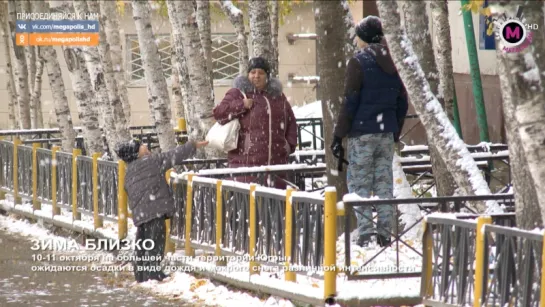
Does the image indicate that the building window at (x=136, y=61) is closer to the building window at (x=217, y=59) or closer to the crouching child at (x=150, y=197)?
the building window at (x=217, y=59)

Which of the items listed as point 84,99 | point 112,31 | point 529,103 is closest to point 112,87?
point 84,99

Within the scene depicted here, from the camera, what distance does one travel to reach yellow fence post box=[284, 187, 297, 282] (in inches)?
395

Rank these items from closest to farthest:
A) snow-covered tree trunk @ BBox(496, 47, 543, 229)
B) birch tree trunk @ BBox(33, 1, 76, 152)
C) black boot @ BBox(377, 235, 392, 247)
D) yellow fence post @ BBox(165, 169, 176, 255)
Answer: snow-covered tree trunk @ BBox(496, 47, 543, 229)
black boot @ BBox(377, 235, 392, 247)
yellow fence post @ BBox(165, 169, 176, 255)
birch tree trunk @ BBox(33, 1, 76, 152)

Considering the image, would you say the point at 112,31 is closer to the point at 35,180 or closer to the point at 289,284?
the point at 35,180

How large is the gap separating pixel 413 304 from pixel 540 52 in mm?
2290

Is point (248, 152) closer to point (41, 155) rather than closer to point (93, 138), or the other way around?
point (41, 155)

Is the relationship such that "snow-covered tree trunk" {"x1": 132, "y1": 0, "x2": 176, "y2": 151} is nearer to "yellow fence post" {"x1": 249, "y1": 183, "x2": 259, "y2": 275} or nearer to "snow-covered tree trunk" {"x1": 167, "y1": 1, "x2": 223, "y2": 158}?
"snow-covered tree trunk" {"x1": 167, "y1": 1, "x2": 223, "y2": 158}

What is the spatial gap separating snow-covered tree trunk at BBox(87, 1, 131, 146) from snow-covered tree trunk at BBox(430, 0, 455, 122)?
444cm

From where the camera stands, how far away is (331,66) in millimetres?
11766

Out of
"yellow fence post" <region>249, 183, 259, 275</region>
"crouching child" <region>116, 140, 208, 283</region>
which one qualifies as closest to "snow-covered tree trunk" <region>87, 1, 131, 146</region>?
"crouching child" <region>116, 140, 208, 283</region>

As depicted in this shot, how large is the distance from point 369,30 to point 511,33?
2.68m

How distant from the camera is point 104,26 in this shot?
67.5 feet

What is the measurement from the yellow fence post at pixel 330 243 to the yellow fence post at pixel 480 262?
4.71 ft

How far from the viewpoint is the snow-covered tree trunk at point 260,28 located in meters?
14.7
